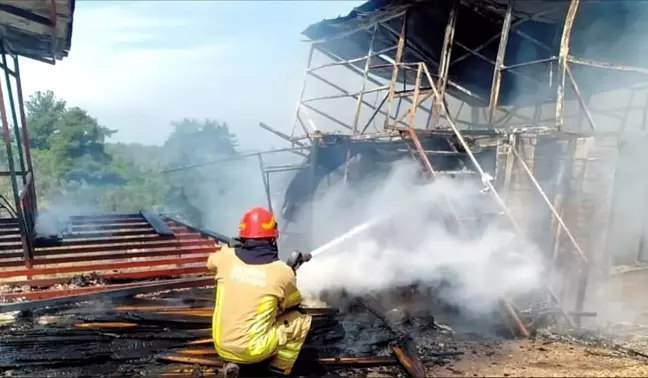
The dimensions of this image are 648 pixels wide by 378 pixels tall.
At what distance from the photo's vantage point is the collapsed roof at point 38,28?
20.6 ft

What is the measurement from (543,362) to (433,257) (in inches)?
137

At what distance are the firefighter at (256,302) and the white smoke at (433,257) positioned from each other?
295cm

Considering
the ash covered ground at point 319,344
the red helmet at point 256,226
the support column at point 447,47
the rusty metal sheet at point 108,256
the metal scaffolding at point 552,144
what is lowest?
the ash covered ground at point 319,344

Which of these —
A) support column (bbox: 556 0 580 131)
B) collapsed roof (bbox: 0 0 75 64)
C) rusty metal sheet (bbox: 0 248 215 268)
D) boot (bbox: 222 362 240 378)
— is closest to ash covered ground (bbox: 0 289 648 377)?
boot (bbox: 222 362 240 378)

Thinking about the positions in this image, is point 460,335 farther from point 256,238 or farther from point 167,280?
point 167,280

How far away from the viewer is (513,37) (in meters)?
10.7

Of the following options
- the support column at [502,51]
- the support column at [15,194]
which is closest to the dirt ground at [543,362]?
the support column at [502,51]

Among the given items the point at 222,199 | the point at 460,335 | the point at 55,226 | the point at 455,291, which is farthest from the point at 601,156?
the point at 222,199

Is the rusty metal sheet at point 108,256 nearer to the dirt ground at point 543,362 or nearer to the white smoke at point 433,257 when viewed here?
the white smoke at point 433,257

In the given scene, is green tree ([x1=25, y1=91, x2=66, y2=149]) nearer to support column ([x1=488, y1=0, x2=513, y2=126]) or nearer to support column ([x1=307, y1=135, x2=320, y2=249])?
support column ([x1=307, y1=135, x2=320, y2=249])

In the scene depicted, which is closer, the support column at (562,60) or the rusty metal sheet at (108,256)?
the rusty metal sheet at (108,256)

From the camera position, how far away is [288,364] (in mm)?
4258

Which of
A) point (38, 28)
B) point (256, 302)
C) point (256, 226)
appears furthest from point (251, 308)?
point (38, 28)

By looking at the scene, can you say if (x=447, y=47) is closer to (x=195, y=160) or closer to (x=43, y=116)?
(x=195, y=160)
